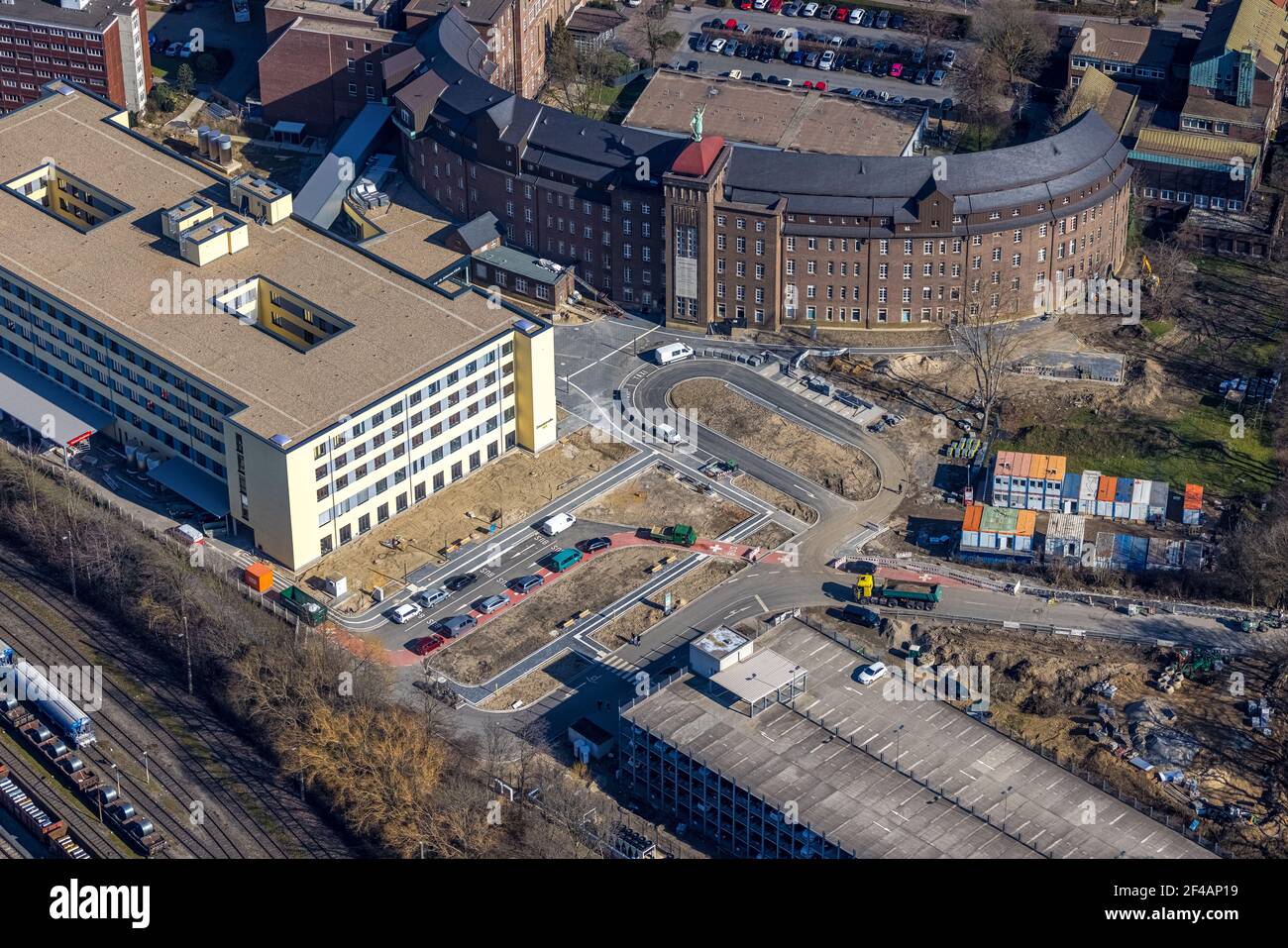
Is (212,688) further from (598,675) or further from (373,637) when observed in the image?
(598,675)

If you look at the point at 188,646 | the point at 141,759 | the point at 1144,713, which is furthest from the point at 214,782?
the point at 1144,713

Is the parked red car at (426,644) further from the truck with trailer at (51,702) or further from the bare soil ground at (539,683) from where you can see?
the truck with trailer at (51,702)

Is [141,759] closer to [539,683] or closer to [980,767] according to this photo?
[539,683]

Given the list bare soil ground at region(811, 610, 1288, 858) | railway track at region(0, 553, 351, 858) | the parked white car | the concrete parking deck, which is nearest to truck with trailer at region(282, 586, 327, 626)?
railway track at region(0, 553, 351, 858)

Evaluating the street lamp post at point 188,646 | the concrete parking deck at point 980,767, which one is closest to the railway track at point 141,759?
the street lamp post at point 188,646

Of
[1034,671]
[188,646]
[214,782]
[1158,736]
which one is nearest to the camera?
[214,782]
